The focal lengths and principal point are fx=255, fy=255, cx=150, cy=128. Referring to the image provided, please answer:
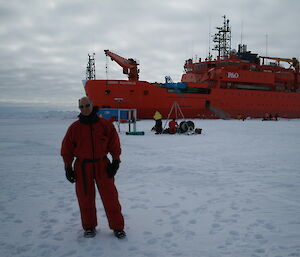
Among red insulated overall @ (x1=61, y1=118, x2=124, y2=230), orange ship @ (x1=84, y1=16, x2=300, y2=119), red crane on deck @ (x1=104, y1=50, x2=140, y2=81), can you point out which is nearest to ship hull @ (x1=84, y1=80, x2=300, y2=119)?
orange ship @ (x1=84, y1=16, x2=300, y2=119)

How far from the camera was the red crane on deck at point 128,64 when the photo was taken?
2633 cm

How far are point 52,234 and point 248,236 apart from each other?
2.22 meters

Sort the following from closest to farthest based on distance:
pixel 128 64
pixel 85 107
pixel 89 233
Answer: pixel 85 107 → pixel 89 233 → pixel 128 64

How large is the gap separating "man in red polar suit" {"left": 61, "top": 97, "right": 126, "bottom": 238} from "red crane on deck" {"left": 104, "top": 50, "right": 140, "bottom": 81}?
24.2 metres

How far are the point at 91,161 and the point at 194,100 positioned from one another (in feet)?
80.9

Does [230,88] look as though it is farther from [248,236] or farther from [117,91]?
[248,236]

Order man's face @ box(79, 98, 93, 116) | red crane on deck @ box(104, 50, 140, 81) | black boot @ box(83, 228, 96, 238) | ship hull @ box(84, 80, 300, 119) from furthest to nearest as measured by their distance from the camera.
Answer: red crane on deck @ box(104, 50, 140, 81)
ship hull @ box(84, 80, 300, 119)
black boot @ box(83, 228, 96, 238)
man's face @ box(79, 98, 93, 116)

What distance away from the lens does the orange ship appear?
23.9 meters

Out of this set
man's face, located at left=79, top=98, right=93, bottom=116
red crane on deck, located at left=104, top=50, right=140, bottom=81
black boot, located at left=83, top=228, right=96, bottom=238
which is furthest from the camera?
red crane on deck, located at left=104, top=50, right=140, bottom=81

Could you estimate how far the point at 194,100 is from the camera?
87.5 feet

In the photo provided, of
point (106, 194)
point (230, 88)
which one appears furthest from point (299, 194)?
point (230, 88)

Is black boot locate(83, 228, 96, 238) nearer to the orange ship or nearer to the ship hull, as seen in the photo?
the ship hull

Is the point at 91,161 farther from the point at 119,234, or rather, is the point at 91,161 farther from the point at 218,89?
the point at 218,89

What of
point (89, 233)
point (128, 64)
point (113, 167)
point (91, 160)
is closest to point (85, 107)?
point (91, 160)
